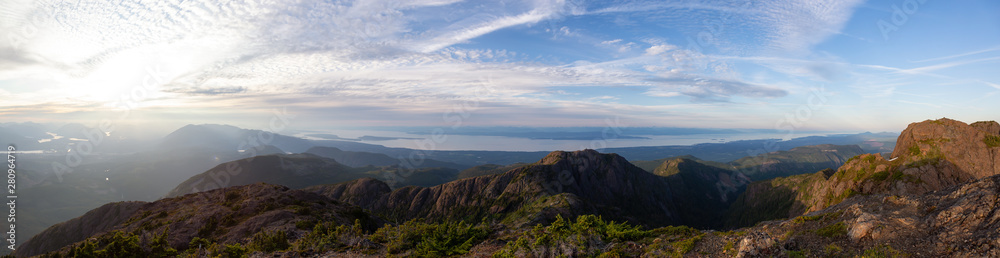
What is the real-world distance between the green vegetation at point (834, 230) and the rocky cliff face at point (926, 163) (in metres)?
54.0

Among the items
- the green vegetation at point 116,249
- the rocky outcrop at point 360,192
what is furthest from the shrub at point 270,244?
the rocky outcrop at point 360,192

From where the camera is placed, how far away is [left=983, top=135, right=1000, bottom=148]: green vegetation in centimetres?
5150

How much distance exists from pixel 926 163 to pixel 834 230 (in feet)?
242

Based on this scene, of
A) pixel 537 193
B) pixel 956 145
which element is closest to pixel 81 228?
pixel 537 193

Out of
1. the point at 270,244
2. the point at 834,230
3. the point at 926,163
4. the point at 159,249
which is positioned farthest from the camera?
the point at 926,163

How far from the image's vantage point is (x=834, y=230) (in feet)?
46.2

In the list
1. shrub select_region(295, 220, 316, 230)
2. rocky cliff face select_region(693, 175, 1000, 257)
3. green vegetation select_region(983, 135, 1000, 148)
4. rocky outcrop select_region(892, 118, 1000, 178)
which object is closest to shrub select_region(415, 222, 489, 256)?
rocky cliff face select_region(693, 175, 1000, 257)

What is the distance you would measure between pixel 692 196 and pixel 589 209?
476 feet

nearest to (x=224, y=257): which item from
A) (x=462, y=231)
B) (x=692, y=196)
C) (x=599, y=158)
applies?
(x=462, y=231)

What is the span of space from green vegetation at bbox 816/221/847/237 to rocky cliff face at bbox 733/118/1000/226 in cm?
5398

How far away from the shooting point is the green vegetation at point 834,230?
45.6 ft

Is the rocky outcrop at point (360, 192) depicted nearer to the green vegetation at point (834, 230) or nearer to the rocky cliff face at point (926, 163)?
the green vegetation at point (834, 230)

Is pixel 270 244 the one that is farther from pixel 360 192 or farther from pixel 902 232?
pixel 360 192

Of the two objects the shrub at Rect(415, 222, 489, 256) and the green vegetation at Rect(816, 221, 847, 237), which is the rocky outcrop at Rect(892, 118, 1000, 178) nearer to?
the green vegetation at Rect(816, 221, 847, 237)
